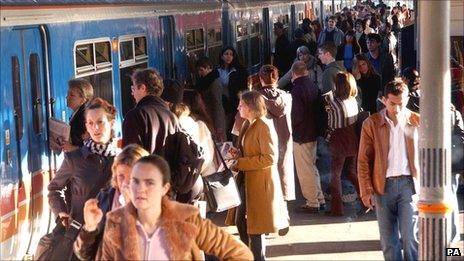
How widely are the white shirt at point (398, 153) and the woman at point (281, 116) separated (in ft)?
6.82

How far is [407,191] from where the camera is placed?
738 centimetres

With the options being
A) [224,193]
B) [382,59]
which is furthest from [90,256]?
[382,59]

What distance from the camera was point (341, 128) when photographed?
10.3 m

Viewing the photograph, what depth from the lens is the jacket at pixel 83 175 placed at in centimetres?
642

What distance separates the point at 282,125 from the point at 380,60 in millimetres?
5775

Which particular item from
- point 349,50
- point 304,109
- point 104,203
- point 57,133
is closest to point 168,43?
point 304,109

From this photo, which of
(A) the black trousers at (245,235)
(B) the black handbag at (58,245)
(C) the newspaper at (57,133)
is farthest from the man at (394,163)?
(C) the newspaper at (57,133)

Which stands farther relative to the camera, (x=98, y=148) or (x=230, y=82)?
(x=230, y=82)

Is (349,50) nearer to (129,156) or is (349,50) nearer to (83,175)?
(83,175)

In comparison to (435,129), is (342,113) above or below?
below

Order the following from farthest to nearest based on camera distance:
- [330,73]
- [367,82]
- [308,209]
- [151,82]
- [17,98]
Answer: [367,82] < [330,73] < [308,209] < [17,98] < [151,82]

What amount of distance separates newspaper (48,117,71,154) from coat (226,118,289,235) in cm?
130

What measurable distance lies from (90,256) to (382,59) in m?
10.4

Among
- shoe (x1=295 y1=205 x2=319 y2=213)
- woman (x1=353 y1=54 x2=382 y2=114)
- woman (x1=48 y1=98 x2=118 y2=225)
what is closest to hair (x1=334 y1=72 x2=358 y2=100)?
shoe (x1=295 y1=205 x2=319 y2=213)
